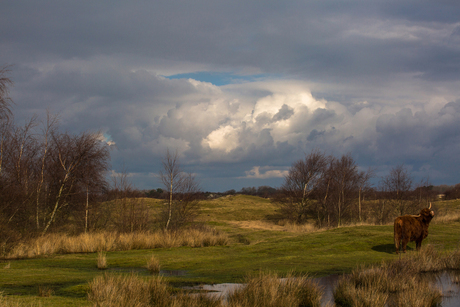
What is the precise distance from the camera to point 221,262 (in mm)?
16109

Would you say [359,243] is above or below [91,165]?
below

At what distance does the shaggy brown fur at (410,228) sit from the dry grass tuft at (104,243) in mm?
11119

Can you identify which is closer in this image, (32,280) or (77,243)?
(32,280)

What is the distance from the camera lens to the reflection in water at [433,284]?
375 inches

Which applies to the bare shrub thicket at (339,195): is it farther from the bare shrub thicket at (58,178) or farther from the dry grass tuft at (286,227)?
the bare shrub thicket at (58,178)

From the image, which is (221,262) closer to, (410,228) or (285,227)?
(410,228)

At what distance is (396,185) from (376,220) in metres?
5.18

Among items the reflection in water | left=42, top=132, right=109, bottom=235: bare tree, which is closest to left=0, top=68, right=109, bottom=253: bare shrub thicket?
left=42, top=132, right=109, bottom=235: bare tree

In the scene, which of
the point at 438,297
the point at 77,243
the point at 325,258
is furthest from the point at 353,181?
the point at 438,297

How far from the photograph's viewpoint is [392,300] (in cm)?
948

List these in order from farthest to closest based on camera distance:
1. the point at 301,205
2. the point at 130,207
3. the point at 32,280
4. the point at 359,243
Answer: the point at 301,205 → the point at 130,207 → the point at 359,243 → the point at 32,280

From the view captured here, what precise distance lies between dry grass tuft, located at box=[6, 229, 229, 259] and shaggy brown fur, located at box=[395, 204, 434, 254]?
11.1m

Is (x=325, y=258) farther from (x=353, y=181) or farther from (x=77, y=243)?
(x=353, y=181)

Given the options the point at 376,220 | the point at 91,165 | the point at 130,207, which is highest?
the point at 91,165
